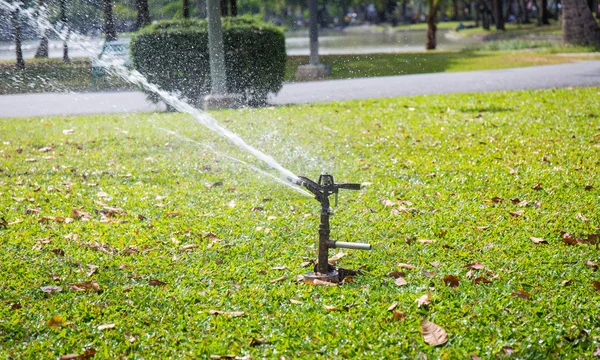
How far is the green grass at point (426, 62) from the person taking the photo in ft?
61.1

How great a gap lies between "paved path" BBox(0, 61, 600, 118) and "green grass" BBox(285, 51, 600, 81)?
149 centimetres

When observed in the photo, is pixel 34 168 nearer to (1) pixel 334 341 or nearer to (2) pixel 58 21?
(1) pixel 334 341

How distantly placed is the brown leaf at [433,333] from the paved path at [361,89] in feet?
31.0

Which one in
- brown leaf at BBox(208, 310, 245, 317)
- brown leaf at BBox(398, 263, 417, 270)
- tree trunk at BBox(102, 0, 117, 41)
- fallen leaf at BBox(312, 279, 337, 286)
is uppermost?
tree trunk at BBox(102, 0, 117, 41)

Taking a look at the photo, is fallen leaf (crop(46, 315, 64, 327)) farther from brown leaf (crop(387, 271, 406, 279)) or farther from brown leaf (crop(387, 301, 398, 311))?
brown leaf (crop(387, 271, 406, 279))

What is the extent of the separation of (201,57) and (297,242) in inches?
323

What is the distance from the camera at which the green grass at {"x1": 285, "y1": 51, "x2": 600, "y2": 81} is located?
18609 millimetres

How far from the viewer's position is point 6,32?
79.3ft

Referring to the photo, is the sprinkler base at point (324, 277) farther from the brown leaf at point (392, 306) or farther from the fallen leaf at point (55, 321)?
the fallen leaf at point (55, 321)

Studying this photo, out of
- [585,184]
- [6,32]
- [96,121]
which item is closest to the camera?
[585,184]

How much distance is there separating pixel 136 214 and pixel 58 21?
18100 mm

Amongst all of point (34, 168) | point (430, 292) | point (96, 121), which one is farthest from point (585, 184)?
point (96, 121)

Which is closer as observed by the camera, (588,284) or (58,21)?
(588,284)

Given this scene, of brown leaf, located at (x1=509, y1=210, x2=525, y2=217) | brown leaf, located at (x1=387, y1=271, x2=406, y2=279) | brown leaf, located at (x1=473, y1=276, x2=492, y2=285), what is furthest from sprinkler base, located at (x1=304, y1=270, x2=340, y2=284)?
brown leaf, located at (x1=509, y1=210, x2=525, y2=217)
